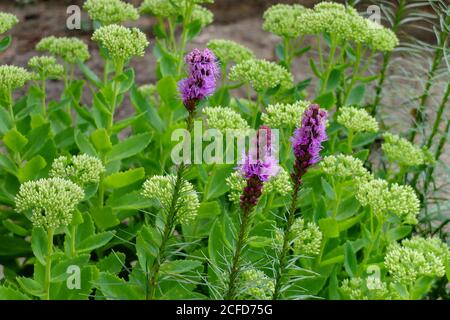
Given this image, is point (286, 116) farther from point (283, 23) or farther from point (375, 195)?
point (283, 23)

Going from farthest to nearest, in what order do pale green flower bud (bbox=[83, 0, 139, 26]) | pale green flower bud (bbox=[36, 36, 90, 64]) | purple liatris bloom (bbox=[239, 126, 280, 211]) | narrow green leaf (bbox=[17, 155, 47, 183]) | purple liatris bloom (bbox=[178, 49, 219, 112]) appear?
pale green flower bud (bbox=[36, 36, 90, 64]) → pale green flower bud (bbox=[83, 0, 139, 26]) → narrow green leaf (bbox=[17, 155, 47, 183]) → purple liatris bloom (bbox=[178, 49, 219, 112]) → purple liatris bloom (bbox=[239, 126, 280, 211])

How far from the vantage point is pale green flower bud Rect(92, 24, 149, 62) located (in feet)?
7.87

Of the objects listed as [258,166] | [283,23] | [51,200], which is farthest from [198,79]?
[283,23]

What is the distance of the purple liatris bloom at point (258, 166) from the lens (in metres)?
1.38

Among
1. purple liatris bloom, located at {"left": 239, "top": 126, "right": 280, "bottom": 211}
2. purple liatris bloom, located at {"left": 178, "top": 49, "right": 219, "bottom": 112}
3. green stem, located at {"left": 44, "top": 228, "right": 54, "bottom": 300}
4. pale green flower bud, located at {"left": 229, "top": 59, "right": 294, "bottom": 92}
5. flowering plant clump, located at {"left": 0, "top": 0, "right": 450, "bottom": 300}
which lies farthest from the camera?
pale green flower bud, located at {"left": 229, "top": 59, "right": 294, "bottom": 92}

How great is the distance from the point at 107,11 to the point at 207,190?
2.87 ft

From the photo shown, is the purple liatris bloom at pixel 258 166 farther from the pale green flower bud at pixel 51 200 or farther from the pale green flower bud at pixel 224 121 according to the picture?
the pale green flower bud at pixel 224 121

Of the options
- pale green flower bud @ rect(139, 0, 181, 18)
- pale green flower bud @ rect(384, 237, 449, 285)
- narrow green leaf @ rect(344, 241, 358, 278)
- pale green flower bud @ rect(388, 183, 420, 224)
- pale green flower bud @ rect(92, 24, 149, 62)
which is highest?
pale green flower bud @ rect(92, 24, 149, 62)

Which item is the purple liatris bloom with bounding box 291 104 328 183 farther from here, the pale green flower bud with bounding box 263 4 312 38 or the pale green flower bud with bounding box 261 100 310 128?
the pale green flower bud with bounding box 263 4 312 38

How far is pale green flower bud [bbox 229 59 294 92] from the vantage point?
2.63 metres

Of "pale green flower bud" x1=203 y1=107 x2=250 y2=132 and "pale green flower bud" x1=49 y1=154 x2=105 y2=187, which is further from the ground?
"pale green flower bud" x1=203 y1=107 x2=250 y2=132

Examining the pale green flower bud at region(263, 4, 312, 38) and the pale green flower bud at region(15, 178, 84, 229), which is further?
the pale green flower bud at region(263, 4, 312, 38)

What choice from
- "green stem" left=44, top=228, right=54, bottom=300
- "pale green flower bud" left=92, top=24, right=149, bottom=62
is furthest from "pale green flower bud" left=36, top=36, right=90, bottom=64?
"green stem" left=44, top=228, right=54, bottom=300

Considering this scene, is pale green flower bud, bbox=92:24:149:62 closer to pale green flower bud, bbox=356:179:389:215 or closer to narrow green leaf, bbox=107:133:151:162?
narrow green leaf, bbox=107:133:151:162
